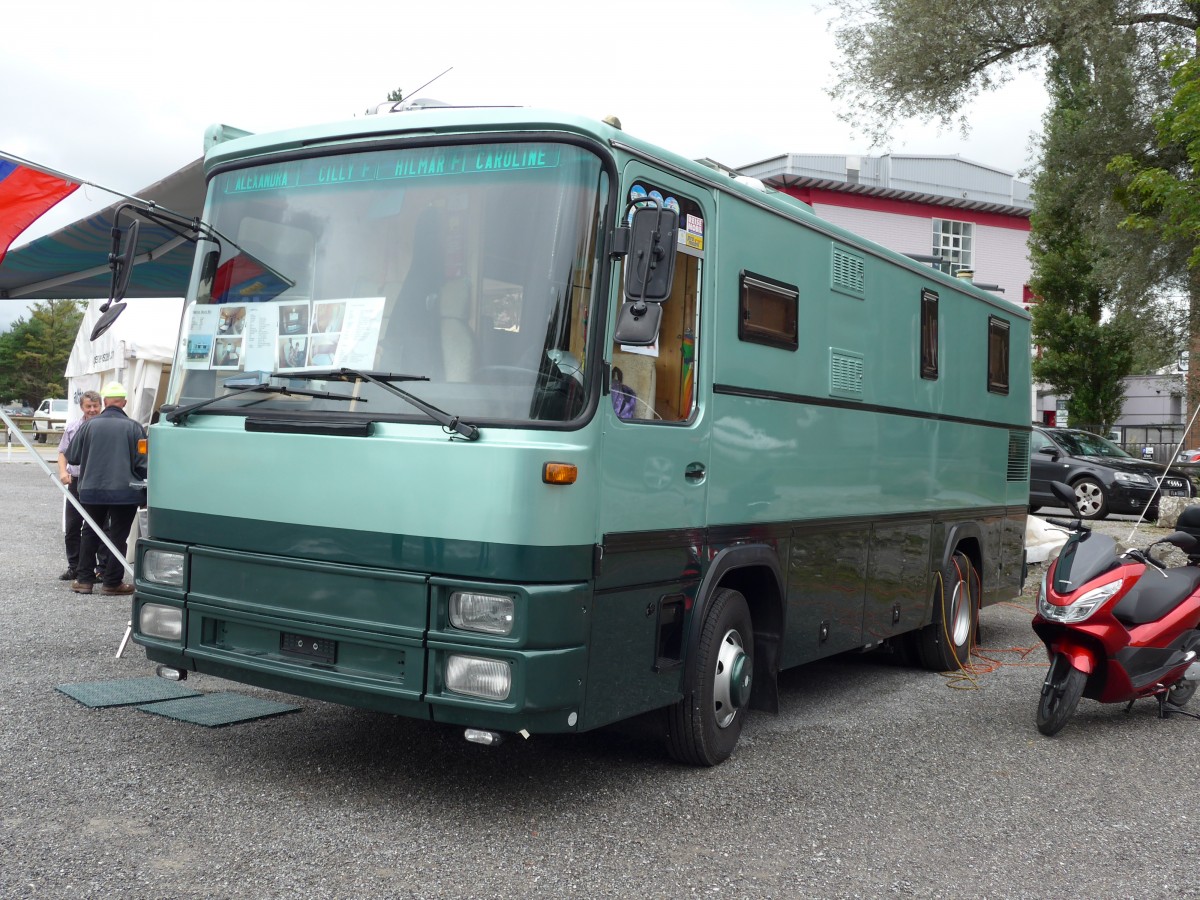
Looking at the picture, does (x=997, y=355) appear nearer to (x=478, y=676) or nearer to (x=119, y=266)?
(x=478, y=676)

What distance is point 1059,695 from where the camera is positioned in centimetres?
690

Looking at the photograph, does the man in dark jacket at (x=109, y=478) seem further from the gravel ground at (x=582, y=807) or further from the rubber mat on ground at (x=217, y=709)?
the rubber mat on ground at (x=217, y=709)

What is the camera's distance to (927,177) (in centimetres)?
4288

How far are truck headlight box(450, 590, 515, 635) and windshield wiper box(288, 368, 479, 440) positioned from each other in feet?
2.02

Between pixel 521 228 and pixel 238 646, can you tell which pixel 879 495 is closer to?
pixel 521 228

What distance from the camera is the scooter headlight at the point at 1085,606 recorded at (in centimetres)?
689

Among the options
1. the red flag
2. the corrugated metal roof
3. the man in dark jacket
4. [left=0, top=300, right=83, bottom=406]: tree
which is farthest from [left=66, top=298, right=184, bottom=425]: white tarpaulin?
[left=0, top=300, right=83, bottom=406]: tree

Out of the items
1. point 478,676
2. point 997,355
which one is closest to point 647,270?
point 478,676

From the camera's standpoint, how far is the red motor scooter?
22.7 ft

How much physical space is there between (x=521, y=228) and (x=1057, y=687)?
4.20m

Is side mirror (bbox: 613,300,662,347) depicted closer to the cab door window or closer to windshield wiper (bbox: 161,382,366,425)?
the cab door window

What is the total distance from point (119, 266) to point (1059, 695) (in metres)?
5.42

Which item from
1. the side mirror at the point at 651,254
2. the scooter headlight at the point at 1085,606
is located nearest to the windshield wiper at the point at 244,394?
the side mirror at the point at 651,254

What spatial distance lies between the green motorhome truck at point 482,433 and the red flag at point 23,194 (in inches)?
94.5
